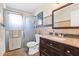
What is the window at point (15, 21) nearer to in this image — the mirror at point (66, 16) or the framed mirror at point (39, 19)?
the framed mirror at point (39, 19)

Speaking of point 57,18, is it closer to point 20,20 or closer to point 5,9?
point 20,20

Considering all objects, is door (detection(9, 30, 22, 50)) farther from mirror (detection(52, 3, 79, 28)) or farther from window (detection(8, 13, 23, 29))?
mirror (detection(52, 3, 79, 28))

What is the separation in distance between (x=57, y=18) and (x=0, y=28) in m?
1.11

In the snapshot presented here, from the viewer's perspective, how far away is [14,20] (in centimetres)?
149

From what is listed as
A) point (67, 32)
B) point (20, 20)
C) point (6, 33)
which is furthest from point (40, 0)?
point (6, 33)

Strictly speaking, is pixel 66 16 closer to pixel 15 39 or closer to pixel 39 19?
pixel 39 19

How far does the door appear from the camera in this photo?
5.15 ft

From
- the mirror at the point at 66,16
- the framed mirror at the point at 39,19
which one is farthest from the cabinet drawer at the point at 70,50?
the framed mirror at the point at 39,19

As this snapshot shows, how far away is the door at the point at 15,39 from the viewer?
5.15 feet

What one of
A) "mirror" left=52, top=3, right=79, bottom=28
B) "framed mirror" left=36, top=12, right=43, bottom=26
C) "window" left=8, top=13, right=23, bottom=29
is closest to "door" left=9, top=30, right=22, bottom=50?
"window" left=8, top=13, right=23, bottom=29

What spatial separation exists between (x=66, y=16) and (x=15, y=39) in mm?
1035

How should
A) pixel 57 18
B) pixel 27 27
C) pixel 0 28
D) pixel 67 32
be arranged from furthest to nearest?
pixel 57 18
pixel 27 27
pixel 67 32
pixel 0 28

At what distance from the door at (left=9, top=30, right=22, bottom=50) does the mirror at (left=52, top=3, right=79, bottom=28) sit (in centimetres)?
77

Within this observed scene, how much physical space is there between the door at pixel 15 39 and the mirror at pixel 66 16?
0.77 metres
